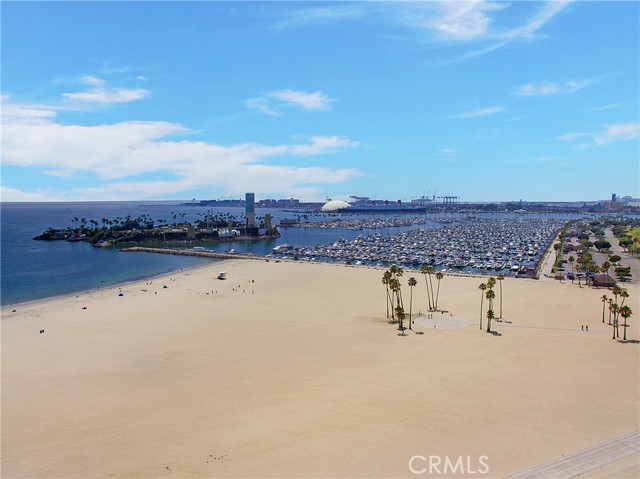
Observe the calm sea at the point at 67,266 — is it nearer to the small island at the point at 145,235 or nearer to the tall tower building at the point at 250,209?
the small island at the point at 145,235

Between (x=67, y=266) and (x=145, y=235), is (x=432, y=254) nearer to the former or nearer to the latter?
(x=67, y=266)

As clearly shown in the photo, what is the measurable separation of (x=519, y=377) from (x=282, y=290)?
34892 mm

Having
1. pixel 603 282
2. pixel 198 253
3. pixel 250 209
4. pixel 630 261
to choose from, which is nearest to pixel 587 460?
pixel 603 282

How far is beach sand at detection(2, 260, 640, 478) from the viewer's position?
19094 mm

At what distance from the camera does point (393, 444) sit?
1983 cm

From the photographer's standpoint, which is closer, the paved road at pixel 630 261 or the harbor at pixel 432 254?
the paved road at pixel 630 261

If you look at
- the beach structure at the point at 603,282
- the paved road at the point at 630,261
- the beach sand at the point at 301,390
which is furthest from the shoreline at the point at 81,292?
the paved road at the point at 630,261

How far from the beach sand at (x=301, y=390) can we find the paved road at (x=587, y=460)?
1.35 ft

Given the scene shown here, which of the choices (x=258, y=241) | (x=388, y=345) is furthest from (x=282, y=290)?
(x=258, y=241)

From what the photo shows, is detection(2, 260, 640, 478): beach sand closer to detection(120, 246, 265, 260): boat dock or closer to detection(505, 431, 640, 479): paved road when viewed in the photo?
detection(505, 431, 640, 479): paved road

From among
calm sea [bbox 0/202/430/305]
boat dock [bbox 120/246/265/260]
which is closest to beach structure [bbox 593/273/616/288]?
boat dock [bbox 120/246/265/260]

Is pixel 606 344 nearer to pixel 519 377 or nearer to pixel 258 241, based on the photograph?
pixel 519 377

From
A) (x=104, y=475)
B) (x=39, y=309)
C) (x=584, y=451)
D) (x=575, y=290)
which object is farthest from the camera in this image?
(x=575, y=290)

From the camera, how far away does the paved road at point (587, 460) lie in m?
17.7
